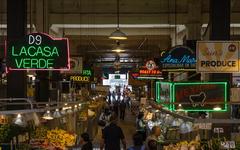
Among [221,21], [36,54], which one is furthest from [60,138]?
[221,21]

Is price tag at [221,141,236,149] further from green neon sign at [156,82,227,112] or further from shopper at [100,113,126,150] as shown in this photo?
shopper at [100,113,126,150]

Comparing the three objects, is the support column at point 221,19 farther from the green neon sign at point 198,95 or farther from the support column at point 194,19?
the support column at point 194,19

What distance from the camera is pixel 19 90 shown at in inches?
544

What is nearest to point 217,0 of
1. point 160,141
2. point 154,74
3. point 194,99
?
point 194,99

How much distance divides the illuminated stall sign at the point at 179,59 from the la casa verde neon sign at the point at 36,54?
4.60m

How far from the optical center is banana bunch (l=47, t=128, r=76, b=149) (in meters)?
13.4

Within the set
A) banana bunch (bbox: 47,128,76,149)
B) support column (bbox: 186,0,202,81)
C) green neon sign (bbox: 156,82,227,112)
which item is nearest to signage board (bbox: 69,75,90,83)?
support column (bbox: 186,0,202,81)

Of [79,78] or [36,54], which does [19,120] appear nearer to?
[36,54]

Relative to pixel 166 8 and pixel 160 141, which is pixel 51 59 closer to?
pixel 160 141

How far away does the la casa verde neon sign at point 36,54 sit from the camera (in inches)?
412

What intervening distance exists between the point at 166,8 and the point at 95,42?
12261 millimetres

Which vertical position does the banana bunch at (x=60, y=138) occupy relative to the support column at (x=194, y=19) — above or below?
below

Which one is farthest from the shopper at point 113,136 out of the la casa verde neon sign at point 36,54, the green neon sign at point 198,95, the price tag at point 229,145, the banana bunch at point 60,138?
the price tag at point 229,145

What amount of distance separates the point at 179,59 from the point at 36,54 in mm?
5115
